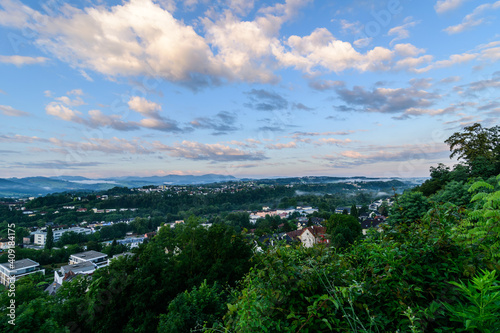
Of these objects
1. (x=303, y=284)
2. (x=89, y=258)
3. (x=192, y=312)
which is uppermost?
(x=303, y=284)

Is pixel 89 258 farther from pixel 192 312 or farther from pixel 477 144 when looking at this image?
pixel 477 144

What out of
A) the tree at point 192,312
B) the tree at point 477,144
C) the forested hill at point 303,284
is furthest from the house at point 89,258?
the tree at point 477,144

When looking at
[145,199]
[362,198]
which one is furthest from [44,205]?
[362,198]

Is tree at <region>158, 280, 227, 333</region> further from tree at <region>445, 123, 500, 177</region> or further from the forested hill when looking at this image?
tree at <region>445, 123, 500, 177</region>

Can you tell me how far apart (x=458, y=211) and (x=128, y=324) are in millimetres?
6953

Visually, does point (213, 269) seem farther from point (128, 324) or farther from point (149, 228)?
point (149, 228)

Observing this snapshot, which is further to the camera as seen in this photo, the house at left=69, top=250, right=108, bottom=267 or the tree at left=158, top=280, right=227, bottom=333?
the house at left=69, top=250, right=108, bottom=267

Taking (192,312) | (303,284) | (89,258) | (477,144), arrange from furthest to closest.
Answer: (89,258) < (477,144) < (192,312) < (303,284)

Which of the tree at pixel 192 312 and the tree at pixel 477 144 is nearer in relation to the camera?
the tree at pixel 192 312

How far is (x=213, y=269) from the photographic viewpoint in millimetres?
7047

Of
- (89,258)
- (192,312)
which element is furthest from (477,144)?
(89,258)

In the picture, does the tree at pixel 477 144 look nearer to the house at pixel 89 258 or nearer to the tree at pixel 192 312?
the tree at pixel 192 312

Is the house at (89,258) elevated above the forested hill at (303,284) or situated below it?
below

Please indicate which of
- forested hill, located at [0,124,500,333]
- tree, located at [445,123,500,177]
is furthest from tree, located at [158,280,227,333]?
tree, located at [445,123,500,177]
